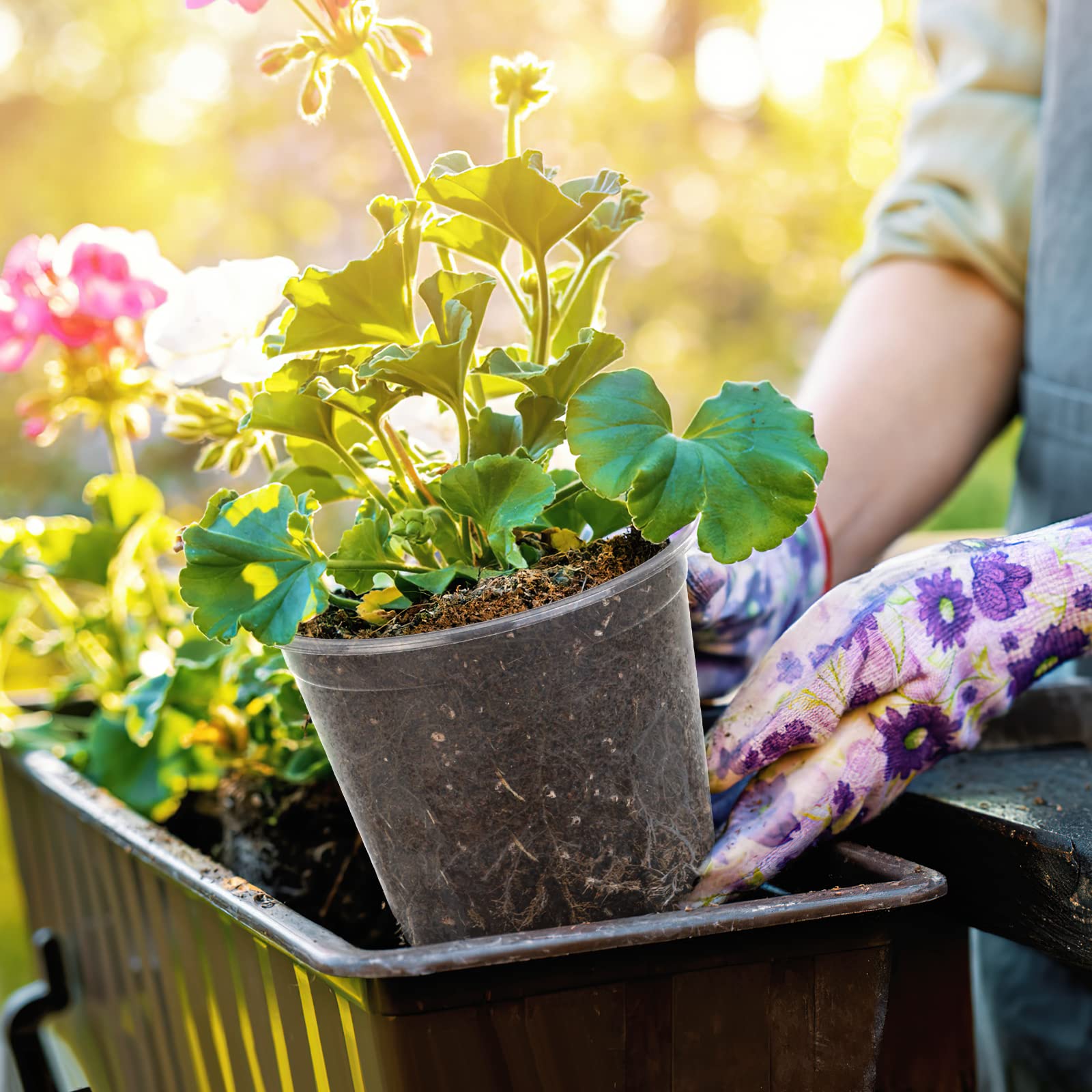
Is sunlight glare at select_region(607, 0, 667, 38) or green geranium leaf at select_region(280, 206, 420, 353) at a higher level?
sunlight glare at select_region(607, 0, 667, 38)

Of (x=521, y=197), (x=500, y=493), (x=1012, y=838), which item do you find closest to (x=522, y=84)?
(x=521, y=197)

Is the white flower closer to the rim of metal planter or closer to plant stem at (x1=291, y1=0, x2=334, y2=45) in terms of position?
plant stem at (x1=291, y1=0, x2=334, y2=45)

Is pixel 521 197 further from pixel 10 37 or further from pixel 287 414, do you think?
pixel 10 37

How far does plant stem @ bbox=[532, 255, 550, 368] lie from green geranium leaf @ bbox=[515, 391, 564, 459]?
0.03m

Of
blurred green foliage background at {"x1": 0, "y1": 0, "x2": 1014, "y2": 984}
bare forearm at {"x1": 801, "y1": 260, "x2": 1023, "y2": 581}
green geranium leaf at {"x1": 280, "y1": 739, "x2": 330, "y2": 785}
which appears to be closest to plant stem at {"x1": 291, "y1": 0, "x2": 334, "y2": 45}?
green geranium leaf at {"x1": 280, "y1": 739, "x2": 330, "y2": 785}

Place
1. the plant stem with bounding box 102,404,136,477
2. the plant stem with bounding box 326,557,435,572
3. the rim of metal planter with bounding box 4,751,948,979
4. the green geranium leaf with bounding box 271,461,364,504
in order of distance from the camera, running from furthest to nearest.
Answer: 1. the plant stem with bounding box 102,404,136,477
2. the green geranium leaf with bounding box 271,461,364,504
3. the plant stem with bounding box 326,557,435,572
4. the rim of metal planter with bounding box 4,751,948,979

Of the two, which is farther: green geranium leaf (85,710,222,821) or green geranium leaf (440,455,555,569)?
green geranium leaf (85,710,222,821)

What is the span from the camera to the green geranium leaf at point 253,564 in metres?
0.48

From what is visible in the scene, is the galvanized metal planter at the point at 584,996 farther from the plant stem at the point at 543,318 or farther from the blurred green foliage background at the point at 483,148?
the blurred green foliage background at the point at 483,148

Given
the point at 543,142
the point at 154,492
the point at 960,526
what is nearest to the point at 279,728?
the point at 154,492

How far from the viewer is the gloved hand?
0.54 metres

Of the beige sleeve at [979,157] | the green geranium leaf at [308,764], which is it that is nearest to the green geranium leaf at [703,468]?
the green geranium leaf at [308,764]

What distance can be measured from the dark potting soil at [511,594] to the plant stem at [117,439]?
575 millimetres

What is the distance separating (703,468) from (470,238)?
6.7 inches
